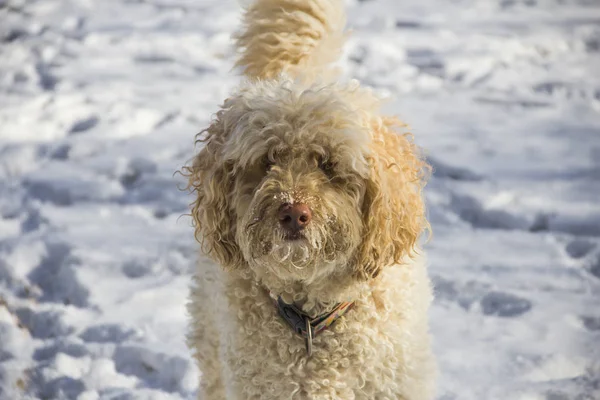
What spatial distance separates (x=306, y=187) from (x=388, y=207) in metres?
0.31

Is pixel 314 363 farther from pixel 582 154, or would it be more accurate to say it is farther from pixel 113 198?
pixel 582 154

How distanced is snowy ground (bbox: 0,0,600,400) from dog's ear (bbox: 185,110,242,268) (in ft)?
2.54

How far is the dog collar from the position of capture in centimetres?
266

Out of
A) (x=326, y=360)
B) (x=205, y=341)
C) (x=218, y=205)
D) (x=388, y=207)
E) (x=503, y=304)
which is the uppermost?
(x=388, y=207)

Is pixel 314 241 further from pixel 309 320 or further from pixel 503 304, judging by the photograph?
pixel 503 304

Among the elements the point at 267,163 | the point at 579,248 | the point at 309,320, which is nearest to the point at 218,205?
the point at 267,163

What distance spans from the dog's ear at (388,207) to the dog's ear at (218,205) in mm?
452

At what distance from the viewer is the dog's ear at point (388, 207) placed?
254cm

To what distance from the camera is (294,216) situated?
2389 mm

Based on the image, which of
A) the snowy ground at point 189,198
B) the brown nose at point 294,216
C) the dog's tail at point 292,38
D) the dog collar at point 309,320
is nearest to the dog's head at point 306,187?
the brown nose at point 294,216

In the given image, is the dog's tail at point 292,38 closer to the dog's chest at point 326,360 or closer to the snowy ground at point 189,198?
the snowy ground at point 189,198

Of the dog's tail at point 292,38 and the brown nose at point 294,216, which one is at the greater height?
the dog's tail at point 292,38

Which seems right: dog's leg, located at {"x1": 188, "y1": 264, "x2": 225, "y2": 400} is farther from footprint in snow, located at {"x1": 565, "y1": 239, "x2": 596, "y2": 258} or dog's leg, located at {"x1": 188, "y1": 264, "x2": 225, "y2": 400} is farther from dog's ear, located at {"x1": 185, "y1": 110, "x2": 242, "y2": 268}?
footprint in snow, located at {"x1": 565, "y1": 239, "x2": 596, "y2": 258}

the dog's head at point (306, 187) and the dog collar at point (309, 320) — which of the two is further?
the dog collar at point (309, 320)
